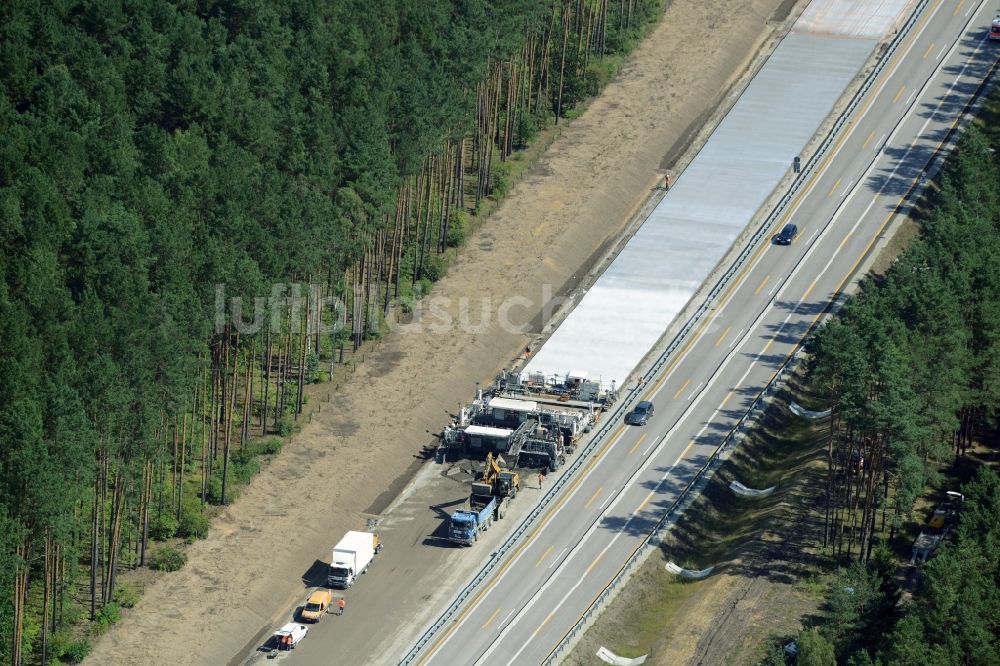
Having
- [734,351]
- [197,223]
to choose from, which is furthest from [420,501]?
[734,351]

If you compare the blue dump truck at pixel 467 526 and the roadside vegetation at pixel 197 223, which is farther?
the blue dump truck at pixel 467 526

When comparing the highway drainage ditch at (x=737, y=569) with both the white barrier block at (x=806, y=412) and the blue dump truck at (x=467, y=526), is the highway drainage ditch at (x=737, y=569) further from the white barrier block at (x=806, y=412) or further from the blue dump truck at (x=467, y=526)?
the blue dump truck at (x=467, y=526)

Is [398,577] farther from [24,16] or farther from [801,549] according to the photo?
[24,16]

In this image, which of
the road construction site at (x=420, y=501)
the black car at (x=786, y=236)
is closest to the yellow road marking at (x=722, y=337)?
the road construction site at (x=420, y=501)

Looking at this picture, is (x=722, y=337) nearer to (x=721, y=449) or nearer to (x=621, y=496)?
(x=721, y=449)

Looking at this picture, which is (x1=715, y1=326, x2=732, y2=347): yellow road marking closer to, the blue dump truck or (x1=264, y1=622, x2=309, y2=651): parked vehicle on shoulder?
the blue dump truck

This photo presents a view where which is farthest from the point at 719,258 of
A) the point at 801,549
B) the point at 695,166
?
the point at 801,549
